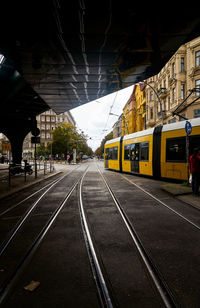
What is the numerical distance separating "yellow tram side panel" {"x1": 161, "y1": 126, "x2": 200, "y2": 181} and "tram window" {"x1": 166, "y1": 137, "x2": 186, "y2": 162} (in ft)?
0.76

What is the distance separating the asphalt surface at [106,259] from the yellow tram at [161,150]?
6248 mm

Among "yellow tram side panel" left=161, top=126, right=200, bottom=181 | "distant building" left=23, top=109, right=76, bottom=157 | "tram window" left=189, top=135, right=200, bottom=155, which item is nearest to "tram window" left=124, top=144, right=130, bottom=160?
"yellow tram side panel" left=161, top=126, right=200, bottom=181

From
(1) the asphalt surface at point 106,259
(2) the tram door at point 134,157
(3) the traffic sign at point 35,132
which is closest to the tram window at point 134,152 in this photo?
(2) the tram door at point 134,157

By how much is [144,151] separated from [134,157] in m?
1.83

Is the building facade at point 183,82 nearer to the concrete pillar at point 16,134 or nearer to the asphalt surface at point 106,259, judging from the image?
the concrete pillar at point 16,134

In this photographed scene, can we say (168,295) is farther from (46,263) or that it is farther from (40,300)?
(46,263)

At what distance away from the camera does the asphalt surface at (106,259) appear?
7.61ft

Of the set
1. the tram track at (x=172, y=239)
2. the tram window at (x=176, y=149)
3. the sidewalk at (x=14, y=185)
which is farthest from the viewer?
the tram window at (x=176, y=149)

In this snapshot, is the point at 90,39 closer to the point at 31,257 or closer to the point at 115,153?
the point at 31,257

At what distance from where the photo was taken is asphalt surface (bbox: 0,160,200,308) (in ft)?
7.61

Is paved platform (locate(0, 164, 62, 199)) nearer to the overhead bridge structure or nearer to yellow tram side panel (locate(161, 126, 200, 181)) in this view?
the overhead bridge structure

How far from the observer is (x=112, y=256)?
3.34 metres

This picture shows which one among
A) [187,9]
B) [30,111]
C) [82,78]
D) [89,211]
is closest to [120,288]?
[89,211]

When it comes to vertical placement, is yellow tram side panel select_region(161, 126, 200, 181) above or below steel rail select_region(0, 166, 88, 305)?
above
